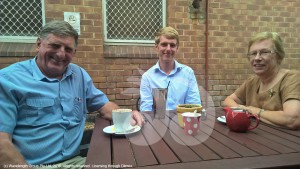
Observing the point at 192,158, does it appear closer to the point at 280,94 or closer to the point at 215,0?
the point at 280,94

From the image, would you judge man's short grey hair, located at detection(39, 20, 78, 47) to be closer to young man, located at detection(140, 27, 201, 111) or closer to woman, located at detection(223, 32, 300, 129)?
young man, located at detection(140, 27, 201, 111)

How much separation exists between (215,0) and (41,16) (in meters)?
2.43

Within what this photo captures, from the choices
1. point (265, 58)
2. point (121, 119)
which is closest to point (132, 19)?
point (265, 58)

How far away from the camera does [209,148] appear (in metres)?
1.03

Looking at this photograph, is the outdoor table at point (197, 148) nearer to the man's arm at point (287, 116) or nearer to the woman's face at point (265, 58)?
the man's arm at point (287, 116)

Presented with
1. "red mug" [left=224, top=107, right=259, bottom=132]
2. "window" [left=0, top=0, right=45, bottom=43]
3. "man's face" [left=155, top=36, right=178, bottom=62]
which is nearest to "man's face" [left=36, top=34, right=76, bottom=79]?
"man's face" [left=155, top=36, right=178, bottom=62]

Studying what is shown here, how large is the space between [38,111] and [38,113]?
12 millimetres

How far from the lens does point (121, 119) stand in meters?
1.20

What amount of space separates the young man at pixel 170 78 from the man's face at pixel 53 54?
872 mm

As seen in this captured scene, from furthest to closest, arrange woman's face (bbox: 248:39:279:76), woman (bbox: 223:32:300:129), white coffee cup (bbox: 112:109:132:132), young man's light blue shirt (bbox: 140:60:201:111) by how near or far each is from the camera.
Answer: young man's light blue shirt (bbox: 140:60:201:111), woman's face (bbox: 248:39:279:76), woman (bbox: 223:32:300:129), white coffee cup (bbox: 112:109:132:132)

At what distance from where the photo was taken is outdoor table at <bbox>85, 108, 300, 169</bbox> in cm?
89

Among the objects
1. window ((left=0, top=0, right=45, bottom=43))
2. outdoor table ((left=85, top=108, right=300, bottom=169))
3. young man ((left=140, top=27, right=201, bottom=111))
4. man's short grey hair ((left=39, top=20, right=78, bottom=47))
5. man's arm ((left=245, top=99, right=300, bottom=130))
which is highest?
window ((left=0, top=0, right=45, bottom=43))

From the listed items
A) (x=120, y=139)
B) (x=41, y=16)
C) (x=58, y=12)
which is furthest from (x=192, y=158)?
(x=41, y=16)

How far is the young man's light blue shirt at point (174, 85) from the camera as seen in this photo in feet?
7.31
